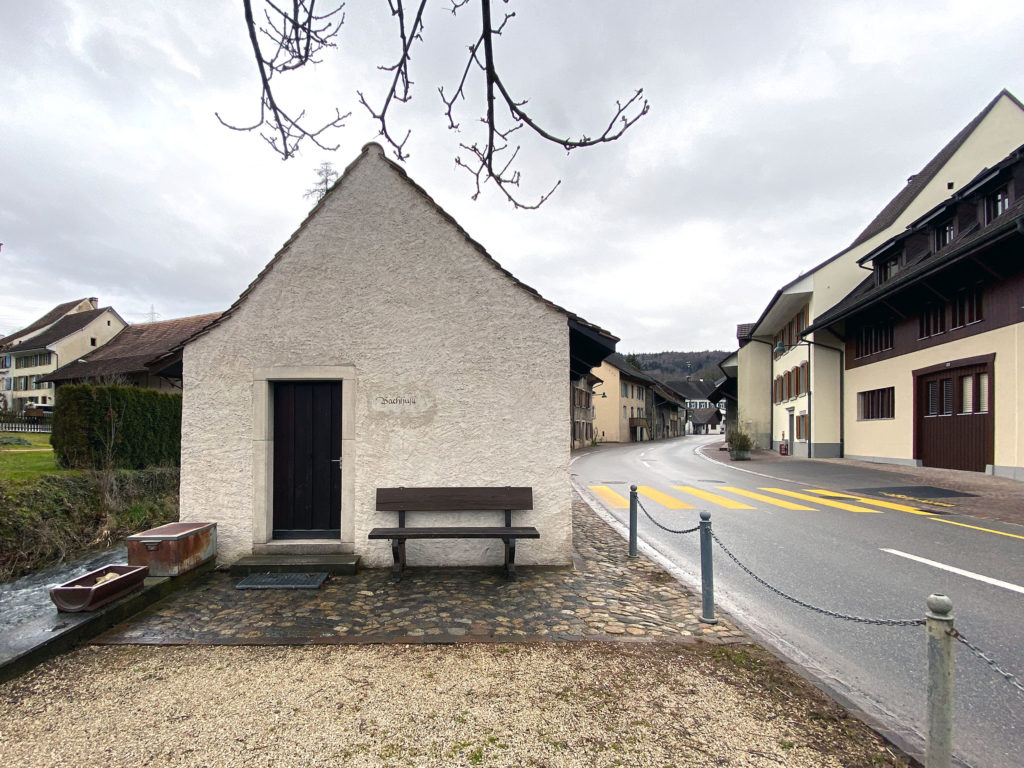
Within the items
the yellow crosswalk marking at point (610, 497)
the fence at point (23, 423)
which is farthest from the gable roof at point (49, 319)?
the yellow crosswalk marking at point (610, 497)

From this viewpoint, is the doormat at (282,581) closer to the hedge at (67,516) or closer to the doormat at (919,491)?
the hedge at (67,516)

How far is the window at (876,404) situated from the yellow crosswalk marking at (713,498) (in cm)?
1151

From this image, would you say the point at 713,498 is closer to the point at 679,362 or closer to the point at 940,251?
the point at 940,251

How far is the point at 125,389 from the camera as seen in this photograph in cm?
1307

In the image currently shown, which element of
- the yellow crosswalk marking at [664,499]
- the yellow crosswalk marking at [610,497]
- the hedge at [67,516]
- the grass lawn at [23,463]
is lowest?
the yellow crosswalk marking at [610,497]

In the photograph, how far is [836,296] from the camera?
87.7 feet

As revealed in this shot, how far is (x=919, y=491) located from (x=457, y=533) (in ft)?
43.6

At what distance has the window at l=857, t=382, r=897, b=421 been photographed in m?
21.6

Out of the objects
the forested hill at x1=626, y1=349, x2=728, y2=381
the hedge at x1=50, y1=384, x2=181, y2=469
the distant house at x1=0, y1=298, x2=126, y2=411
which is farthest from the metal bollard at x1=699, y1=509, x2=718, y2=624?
the forested hill at x1=626, y1=349, x2=728, y2=381

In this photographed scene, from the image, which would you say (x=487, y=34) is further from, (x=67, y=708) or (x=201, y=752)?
(x=67, y=708)

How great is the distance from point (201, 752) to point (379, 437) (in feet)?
12.5

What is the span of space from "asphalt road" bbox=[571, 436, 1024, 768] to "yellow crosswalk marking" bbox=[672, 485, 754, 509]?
1.8 inches

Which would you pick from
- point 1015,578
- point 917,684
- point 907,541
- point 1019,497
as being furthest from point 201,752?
point 1019,497

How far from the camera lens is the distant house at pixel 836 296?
21.3 m
